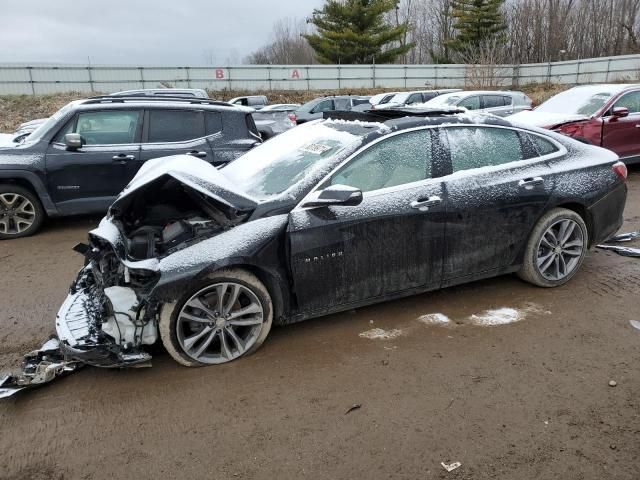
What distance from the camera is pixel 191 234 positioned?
11.3 feet

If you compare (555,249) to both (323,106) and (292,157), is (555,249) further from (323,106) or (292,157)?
(323,106)

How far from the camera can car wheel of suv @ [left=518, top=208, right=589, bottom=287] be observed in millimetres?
4281

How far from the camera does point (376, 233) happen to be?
11.8ft

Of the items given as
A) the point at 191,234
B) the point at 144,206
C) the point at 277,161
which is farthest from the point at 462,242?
the point at 144,206

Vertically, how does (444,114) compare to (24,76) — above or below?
below

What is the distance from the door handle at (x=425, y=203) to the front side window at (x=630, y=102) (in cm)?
726

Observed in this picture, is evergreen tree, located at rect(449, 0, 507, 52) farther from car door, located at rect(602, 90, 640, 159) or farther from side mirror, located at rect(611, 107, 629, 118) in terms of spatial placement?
side mirror, located at rect(611, 107, 629, 118)

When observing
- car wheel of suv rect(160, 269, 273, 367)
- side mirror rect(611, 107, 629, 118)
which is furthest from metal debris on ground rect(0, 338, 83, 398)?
side mirror rect(611, 107, 629, 118)

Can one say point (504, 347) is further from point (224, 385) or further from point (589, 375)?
point (224, 385)

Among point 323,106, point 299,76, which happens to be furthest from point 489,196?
point 299,76

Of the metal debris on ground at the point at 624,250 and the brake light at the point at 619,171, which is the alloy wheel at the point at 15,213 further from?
the metal debris on ground at the point at 624,250

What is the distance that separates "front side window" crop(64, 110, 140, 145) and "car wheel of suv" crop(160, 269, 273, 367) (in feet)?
14.5

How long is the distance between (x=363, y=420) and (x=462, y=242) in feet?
5.80

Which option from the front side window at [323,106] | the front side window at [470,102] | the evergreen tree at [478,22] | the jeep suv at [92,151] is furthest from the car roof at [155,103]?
the evergreen tree at [478,22]
